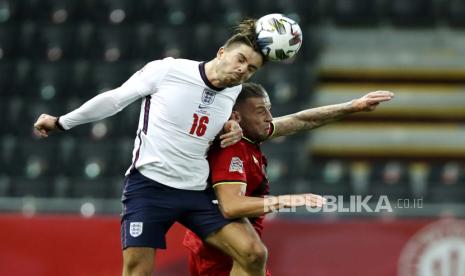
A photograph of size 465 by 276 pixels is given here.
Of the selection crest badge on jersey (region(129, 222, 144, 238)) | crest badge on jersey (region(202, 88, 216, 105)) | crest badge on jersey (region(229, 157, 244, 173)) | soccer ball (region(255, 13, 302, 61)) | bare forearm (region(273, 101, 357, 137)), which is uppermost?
soccer ball (region(255, 13, 302, 61))

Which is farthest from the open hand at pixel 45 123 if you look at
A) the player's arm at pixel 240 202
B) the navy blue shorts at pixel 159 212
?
the player's arm at pixel 240 202

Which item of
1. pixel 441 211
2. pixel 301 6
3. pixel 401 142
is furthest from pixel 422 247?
pixel 301 6

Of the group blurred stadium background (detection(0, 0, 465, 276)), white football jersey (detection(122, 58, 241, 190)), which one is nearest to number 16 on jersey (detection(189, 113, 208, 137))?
white football jersey (detection(122, 58, 241, 190))

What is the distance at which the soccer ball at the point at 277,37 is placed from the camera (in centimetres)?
572

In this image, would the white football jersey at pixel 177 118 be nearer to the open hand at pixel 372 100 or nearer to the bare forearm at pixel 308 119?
the bare forearm at pixel 308 119

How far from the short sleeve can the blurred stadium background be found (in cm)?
266

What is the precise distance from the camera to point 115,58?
12102mm

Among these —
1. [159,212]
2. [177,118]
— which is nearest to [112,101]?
[177,118]

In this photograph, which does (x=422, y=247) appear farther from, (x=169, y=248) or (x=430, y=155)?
(x=430, y=155)

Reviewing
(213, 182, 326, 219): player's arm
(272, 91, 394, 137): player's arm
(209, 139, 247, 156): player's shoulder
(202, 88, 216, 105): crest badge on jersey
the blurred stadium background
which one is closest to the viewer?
(213, 182, 326, 219): player's arm

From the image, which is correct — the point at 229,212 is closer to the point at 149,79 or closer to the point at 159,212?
the point at 159,212

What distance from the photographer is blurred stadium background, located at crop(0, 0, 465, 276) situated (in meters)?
8.34

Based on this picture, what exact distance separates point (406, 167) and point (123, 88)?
6.15m

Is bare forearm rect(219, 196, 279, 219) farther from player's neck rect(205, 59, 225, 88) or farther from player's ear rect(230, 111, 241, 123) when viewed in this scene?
player's neck rect(205, 59, 225, 88)
